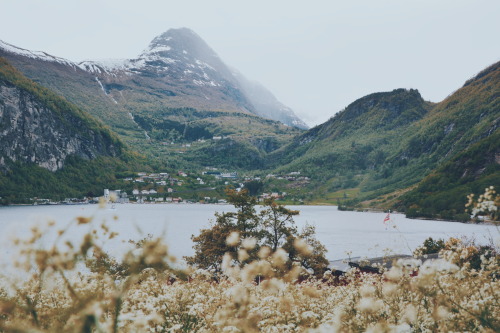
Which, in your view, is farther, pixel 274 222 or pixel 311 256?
pixel 274 222

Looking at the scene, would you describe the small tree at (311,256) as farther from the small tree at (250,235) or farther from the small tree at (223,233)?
the small tree at (223,233)

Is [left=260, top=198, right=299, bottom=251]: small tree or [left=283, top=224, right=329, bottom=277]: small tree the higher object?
[left=260, top=198, right=299, bottom=251]: small tree

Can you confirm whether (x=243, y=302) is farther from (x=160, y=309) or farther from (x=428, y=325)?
(x=160, y=309)

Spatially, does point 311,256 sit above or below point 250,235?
below

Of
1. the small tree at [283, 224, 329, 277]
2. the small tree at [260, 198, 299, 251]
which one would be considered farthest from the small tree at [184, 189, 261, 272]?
the small tree at [283, 224, 329, 277]

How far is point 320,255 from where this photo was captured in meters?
27.4

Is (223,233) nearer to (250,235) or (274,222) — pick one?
(250,235)

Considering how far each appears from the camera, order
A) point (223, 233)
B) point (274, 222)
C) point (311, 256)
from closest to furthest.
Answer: point (311, 256) → point (223, 233) → point (274, 222)

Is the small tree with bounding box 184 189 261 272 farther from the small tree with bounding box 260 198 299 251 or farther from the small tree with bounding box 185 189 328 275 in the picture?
the small tree with bounding box 260 198 299 251

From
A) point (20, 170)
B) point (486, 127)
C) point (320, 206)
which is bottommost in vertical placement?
point (320, 206)

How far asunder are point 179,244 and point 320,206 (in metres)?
139

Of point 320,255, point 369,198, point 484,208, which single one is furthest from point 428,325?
point 369,198

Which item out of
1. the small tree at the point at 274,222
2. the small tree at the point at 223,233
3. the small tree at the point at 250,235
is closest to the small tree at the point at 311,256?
the small tree at the point at 250,235

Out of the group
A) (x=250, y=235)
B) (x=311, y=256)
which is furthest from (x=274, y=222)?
(x=311, y=256)
